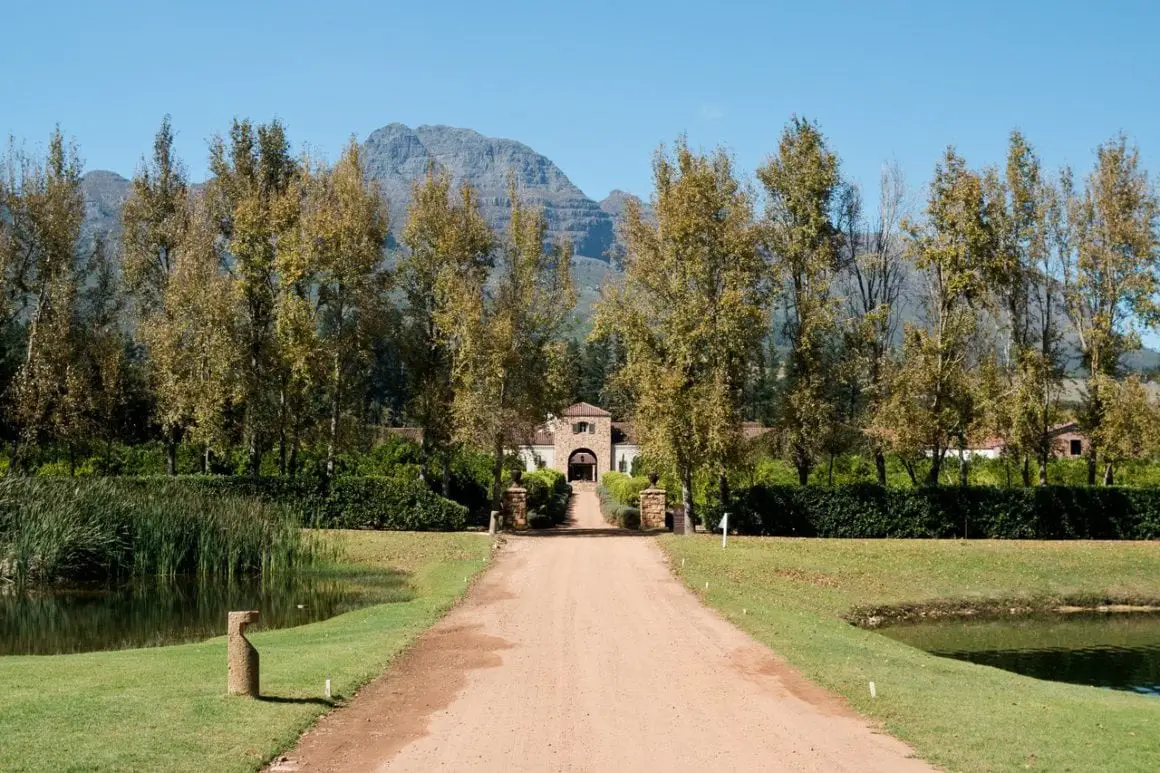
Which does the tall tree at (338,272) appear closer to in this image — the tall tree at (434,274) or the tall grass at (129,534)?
the tall tree at (434,274)

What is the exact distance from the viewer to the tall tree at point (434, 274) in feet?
123

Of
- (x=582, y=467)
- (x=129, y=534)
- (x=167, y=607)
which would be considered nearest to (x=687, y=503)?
(x=129, y=534)

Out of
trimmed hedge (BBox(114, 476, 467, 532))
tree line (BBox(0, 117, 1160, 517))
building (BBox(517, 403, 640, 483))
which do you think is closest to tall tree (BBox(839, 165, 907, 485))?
tree line (BBox(0, 117, 1160, 517))

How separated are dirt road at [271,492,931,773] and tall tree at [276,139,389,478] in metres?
18.7

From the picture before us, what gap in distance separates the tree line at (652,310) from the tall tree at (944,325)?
84 millimetres

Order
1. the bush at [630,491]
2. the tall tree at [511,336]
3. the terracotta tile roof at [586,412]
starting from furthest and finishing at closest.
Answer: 1. the terracotta tile roof at [586,412]
2. the bush at [630,491]
3. the tall tree at [511,336]

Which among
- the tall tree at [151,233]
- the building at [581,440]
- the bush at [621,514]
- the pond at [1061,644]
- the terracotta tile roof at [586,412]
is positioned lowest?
the pond at [1061,644]

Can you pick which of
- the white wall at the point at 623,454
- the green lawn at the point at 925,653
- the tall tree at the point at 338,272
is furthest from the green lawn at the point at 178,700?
the white wall at the point at 623,454

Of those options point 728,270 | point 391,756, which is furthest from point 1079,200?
point 391,756

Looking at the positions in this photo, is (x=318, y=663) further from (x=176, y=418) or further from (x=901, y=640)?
(x=176, y=418)

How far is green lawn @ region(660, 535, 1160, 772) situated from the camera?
35.9ft

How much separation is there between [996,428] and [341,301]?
23.0 m

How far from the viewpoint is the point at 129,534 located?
87.8 feet

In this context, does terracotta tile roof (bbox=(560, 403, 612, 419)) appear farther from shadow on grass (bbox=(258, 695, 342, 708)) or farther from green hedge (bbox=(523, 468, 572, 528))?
shadow on grass (bbox=(258, 695, 342, 708))
